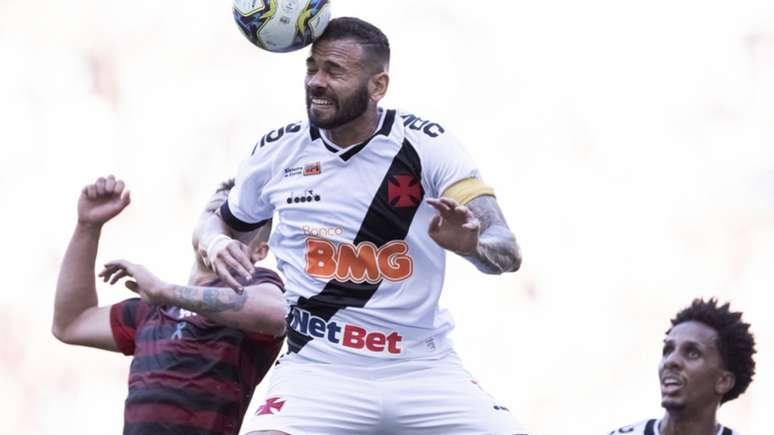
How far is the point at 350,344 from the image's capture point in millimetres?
8039

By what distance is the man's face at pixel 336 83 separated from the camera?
812cm

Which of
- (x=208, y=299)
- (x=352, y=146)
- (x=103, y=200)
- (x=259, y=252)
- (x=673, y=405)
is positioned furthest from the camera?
(x=673, y=405)

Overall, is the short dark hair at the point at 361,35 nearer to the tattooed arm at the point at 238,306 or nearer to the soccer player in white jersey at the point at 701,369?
the tattooed arm at the point at 238,306

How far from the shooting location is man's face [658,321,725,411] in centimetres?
904

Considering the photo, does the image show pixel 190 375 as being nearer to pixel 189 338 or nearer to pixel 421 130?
pixel 189 338

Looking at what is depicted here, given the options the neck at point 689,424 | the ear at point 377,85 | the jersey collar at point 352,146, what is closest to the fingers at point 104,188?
the jersey collar at point 352,146

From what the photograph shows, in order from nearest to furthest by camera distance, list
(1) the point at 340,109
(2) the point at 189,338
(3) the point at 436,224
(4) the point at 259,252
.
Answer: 1. (3) the point at 436,224
2. (1) the point at 340,109
3. (4) the point at 259,252
4. (2) the point at 189,338

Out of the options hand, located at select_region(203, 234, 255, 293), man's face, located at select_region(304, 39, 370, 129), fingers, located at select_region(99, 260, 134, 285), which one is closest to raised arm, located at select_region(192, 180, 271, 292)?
hand, located at select_region(203, 234, 255, 293)

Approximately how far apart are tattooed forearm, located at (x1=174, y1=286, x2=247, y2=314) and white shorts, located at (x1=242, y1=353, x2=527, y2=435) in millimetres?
617

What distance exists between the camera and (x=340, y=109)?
8141 mm

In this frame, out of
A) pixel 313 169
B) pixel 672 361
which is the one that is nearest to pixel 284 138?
pixel 313 169

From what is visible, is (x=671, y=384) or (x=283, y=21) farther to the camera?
(x=671, y=384)

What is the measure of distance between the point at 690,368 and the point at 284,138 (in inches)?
108

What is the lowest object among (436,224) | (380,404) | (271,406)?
(271,406)
